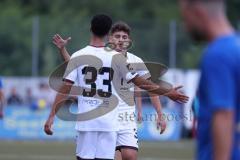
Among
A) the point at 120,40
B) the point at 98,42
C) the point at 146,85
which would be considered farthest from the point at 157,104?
the point at 98,42

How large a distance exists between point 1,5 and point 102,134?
47.3 meters

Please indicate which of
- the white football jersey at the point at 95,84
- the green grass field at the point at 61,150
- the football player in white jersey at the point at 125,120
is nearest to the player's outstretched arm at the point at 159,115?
the football player in white jersey at the point at 125,120

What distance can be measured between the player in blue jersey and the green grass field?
1498 centimetres

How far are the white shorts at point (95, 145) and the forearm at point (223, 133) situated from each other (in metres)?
4.26

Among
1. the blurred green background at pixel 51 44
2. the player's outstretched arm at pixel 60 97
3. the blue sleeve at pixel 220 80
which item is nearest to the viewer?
the blue sleeve at pixel 220 80

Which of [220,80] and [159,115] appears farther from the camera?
[159,115]

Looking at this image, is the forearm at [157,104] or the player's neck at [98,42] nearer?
the player's neck at [98,42]

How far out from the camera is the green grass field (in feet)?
69.3

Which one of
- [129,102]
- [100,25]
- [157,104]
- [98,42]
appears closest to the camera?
[100,25]

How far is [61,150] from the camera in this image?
77.5 feet

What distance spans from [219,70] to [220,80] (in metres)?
0.06

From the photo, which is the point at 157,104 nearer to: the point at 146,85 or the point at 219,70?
the point at 146,85

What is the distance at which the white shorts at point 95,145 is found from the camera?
9422mm

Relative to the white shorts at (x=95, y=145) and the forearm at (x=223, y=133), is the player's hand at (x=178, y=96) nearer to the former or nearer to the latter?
the white shorts at (x=95, y=145)
